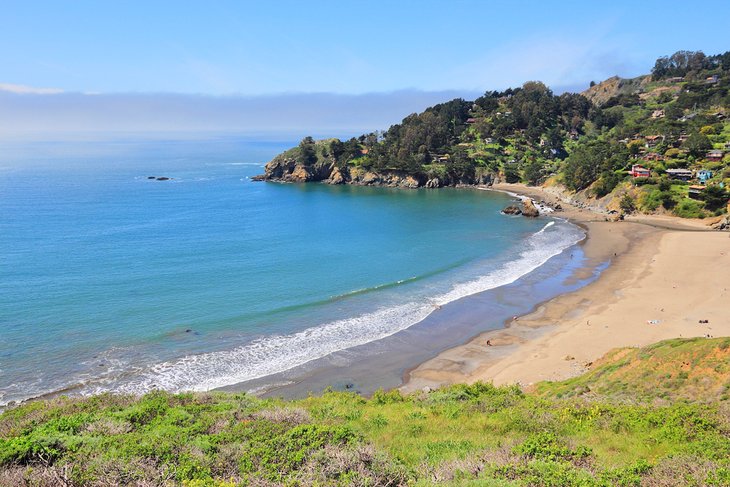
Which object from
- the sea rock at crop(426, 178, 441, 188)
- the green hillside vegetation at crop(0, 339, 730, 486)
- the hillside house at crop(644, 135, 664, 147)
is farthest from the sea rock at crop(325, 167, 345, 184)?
the green hillside vegetation at crop(0, 339, 730, 486)

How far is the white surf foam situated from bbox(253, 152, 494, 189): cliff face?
71.4 m

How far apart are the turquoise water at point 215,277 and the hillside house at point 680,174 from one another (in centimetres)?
2485

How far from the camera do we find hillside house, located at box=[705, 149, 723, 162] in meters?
80.7

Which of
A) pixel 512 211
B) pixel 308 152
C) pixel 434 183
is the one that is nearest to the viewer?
pixel 512 211

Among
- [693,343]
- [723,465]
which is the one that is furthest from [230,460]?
[693,343]

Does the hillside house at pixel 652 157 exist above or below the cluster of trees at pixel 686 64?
below

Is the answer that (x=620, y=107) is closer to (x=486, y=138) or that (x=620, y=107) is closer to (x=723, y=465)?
(x=486, y=138)

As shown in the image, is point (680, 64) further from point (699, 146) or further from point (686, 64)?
point (699, 146)

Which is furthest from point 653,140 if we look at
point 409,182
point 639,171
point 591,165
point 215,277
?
point 215,277

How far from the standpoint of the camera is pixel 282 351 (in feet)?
95.6

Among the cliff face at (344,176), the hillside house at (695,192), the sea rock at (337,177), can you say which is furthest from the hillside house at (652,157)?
the sea rock at (337,177)

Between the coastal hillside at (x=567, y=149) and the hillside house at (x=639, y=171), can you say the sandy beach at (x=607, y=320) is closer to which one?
the coastal hillside at (x=567, y=149)

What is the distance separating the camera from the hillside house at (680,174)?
254 ft

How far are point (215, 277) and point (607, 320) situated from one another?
3074 centimetres
